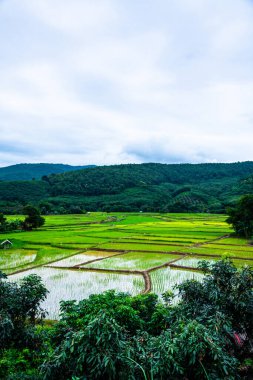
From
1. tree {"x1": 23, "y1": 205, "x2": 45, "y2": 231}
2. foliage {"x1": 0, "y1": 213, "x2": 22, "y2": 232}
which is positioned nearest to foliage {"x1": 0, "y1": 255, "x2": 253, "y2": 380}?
foliage {"x1": 0, "y1": 213, "x2": 22, "y2": 232}

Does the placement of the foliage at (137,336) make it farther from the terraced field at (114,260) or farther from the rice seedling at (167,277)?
the rice seedling at (167,277)

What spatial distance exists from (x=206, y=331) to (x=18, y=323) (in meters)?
5.12

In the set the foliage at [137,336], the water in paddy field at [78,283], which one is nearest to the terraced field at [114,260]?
the water in paddy field at [78,283]

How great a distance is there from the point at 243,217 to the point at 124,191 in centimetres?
7823

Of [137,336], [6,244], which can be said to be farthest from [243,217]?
[137,336]

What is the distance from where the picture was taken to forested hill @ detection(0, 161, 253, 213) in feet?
284

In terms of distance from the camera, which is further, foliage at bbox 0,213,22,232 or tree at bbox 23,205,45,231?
tree at bbox 23,205,45,231

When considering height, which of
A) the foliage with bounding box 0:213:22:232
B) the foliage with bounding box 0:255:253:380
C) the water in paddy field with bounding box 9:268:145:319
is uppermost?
the foliage with bounding box 0:255:253:380

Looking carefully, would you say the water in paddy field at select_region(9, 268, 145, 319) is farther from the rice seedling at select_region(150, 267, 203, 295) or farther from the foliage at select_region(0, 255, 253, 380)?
the foliage at select_region(0, 255, 253, 380)

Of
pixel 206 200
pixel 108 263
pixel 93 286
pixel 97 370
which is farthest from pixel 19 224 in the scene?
pixel 206 200

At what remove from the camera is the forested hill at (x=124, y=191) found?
8644 centimetres

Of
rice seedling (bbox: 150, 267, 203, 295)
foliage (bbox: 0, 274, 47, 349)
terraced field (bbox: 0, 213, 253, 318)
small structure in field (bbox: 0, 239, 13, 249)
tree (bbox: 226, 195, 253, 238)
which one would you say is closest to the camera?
foliage (bbox: 0, 274, 47, 349)

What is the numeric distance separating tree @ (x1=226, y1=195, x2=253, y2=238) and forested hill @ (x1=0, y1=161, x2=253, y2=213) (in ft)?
140

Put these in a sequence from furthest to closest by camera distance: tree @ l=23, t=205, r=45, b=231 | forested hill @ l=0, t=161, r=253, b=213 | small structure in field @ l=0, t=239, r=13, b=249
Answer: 1. forested hill @ l=0, t=161, r=253, b=213
2. tree @ l=23, t=205, r=45, b=231
3. small structure in field @ l=0, t=239, r=13, b=249
